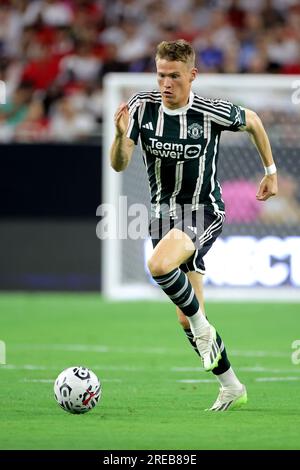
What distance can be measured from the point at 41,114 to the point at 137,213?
2.49 metres

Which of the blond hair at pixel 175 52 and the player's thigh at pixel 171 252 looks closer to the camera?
the player's thigh at pixel 171 252

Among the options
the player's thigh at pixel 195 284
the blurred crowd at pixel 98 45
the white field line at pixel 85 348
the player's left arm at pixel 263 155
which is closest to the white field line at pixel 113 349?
the white field line at pixel 85 348

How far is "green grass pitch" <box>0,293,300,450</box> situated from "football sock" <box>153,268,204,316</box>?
609mm

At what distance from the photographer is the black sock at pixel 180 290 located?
22.5ft

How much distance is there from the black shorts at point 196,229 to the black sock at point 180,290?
30 centimetres

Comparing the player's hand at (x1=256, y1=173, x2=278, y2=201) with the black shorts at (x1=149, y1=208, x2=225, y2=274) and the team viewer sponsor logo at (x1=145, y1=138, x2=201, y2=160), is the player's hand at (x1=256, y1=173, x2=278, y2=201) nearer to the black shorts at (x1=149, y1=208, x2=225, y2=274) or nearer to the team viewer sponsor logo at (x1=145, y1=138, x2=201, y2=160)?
the black shorts at (x1=149, y1=208, x2=225, y2=274)

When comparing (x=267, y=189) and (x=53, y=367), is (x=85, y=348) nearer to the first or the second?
(x=53, y=367)

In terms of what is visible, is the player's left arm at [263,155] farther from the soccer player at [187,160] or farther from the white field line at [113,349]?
the white field line at [113,349]

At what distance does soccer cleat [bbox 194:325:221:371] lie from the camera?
22.7ft

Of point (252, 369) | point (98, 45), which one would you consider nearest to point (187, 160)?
point (252, 369)

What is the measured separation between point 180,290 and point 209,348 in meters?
0.39

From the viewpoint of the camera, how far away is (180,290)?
6.89 meters

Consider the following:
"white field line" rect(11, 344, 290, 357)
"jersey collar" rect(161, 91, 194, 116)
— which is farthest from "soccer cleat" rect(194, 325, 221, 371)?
"white field line" rect(11, 344, 290, 357)
